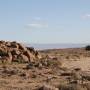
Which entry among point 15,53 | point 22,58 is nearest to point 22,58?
point 22,58

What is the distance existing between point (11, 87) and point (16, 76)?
5.54 meters

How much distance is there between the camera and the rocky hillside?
139ft

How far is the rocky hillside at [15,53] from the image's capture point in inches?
1667

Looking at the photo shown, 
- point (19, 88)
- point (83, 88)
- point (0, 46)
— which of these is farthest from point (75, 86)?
point (0, 46)

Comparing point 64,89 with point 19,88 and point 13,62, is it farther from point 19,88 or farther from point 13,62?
point 13,62

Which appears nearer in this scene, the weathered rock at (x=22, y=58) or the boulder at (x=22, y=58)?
the boulder at (x=22, y=58)

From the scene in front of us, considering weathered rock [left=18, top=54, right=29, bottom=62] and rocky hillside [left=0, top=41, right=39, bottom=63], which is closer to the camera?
rocky hillside [left=0, top=41, right=39, bottom=63]

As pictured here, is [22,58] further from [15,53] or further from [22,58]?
[15,53]

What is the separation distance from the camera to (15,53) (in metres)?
43.8

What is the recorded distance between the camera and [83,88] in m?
20.5

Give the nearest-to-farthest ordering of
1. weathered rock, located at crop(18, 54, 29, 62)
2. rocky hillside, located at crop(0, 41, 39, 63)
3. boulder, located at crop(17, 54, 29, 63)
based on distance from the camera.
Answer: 1. rocky hillside, located at crop(0, 41, 39, 63)
2. boulder, located at crop(17, 54, 29, 63)
3. weathered rock, located at crop(18, 54, 29, 62)

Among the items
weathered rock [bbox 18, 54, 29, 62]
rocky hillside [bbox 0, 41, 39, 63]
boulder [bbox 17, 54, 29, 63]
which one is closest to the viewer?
rocky hillside [bbox 0, 41, 39, 63]

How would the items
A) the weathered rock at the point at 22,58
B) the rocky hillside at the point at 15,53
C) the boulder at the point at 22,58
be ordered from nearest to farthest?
the rocky hillside at the point at 15,53, the boulder at the point at 22,58, the weathered rock at the point at 22,58

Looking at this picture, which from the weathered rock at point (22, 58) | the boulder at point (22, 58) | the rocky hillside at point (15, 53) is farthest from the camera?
the weathered rock at point (22, 58)
